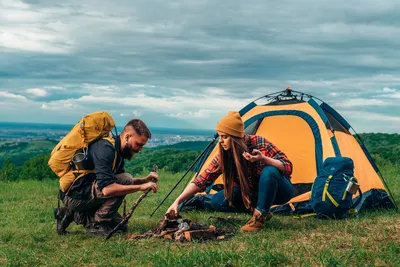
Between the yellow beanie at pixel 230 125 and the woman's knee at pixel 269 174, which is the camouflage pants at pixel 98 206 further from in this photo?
the woman's knee at pixel 269 174

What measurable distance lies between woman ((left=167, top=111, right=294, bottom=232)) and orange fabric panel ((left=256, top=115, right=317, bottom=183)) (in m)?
2.17

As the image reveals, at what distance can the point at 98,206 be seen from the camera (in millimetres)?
6367

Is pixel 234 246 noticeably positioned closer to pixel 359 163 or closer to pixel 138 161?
pixel 359 163

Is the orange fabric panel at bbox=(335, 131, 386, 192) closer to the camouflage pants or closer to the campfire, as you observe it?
the campfire

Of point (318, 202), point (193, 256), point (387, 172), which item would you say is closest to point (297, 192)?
point (318, 202)

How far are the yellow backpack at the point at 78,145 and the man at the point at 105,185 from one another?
0.08 meters

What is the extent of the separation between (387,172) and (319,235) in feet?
30.6

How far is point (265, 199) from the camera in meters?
6.06

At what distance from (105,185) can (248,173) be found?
5.68ft

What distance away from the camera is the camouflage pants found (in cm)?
615

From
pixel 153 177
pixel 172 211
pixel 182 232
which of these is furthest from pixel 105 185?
pixel 182 232

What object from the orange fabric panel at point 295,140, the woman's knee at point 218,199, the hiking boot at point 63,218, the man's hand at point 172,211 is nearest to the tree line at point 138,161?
the orange fabric panel at point 295,140

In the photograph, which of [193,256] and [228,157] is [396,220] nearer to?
[228,157]

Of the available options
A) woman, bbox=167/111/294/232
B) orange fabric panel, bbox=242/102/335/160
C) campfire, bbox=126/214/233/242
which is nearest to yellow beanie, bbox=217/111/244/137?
woman, bbox=167/111/294/232
